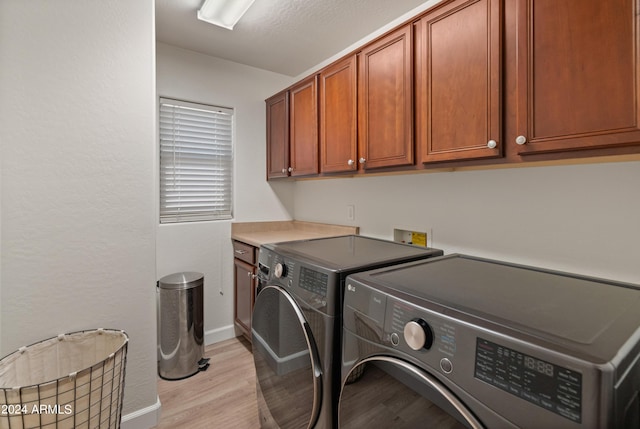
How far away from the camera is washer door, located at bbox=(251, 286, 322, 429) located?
3.68 ft

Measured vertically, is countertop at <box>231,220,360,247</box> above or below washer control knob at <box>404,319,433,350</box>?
above

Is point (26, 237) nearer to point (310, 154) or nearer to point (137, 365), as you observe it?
point (137, 365)

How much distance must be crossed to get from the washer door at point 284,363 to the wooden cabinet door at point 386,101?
37.3 inches

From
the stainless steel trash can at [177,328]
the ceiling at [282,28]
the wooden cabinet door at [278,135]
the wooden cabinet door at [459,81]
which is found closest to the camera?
the wooden cabinet door at [459,81]

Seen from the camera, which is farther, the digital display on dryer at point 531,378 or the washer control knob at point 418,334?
the washer control knob at point 418,334

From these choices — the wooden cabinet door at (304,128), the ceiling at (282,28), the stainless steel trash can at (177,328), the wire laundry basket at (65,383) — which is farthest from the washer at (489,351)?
the ceiling at (282,28)

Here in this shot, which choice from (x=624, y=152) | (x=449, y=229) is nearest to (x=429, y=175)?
(x=449, y=229)

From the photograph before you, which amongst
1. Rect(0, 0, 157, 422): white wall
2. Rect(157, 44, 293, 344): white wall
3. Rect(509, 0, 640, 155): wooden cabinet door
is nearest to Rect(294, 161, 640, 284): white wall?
Rect(509, 0, 640, 155): wooden cabinet door

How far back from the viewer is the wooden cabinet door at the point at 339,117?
187 centimetres

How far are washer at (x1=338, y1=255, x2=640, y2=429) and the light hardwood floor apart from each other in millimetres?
1039

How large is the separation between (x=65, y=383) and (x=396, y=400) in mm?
1262

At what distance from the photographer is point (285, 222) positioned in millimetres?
2984

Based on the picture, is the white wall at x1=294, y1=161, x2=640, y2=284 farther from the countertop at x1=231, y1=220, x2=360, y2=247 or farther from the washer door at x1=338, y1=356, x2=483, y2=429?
the washer door at x1=338, y1=356, x2=483, y2=429

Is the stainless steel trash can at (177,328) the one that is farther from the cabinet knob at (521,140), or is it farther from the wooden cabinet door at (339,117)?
the cabinet knob at (521,140)
